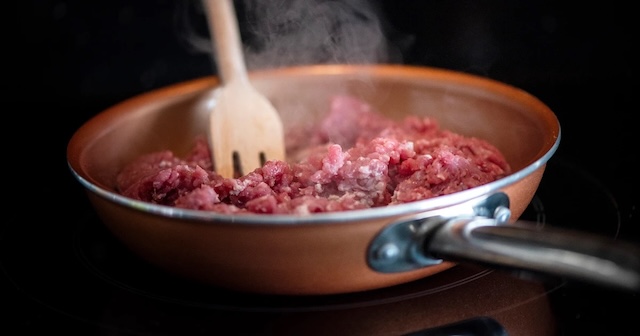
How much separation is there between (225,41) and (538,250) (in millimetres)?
950

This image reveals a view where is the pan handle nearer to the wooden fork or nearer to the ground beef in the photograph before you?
the ground beef

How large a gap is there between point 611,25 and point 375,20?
0.79 meters

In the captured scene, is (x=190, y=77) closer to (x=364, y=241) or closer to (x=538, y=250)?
(x=364, y=241)

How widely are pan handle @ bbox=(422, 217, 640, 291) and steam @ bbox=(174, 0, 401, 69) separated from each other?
37.9 inches

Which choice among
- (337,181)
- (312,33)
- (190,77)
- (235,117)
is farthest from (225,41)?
(190,77)

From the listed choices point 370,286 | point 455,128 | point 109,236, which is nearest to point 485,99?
point 455,128

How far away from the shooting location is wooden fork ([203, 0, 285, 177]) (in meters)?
1.44

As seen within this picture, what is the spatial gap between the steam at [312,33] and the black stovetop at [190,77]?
0.32 metres

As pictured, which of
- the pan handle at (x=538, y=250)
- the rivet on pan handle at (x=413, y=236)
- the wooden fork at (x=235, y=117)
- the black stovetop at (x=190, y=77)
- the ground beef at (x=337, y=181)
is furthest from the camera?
the wooden fork at (x=235, y=117)

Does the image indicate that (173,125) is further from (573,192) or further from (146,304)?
(573,192)

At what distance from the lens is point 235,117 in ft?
4.78

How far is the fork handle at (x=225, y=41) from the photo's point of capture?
1.51 metres

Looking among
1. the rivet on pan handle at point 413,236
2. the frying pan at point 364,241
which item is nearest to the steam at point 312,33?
the frying pan at point 364,241

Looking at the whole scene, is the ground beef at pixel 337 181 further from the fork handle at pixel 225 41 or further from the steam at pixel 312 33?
the steam at pixel 312 33
